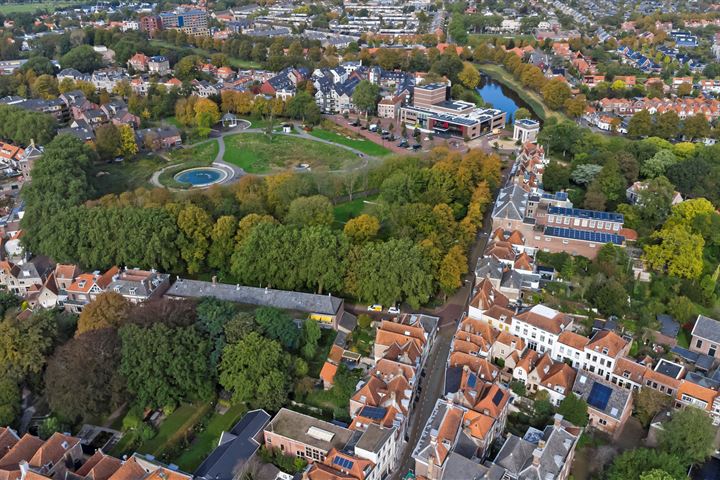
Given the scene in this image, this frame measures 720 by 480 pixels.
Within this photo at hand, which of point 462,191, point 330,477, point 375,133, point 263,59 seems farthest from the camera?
point 263,59

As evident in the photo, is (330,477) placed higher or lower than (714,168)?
lower

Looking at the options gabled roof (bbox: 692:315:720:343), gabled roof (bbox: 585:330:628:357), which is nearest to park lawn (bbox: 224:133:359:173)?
gabled roof (bbox: 585:330:628:357)

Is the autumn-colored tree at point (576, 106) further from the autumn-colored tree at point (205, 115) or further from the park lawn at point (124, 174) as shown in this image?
the park lawn at point (124, 174)

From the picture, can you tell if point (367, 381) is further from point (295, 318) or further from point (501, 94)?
point (501, 94)

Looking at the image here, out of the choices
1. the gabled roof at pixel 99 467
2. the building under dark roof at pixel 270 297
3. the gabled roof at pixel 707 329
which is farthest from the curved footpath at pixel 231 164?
the gabled roof at pixel 99 467

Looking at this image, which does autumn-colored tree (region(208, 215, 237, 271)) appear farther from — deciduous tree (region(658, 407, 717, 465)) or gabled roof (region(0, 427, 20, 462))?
deciduous tree (region(658, 407, 717, 465))

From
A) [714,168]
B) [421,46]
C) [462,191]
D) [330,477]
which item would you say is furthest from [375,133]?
[330,477]
